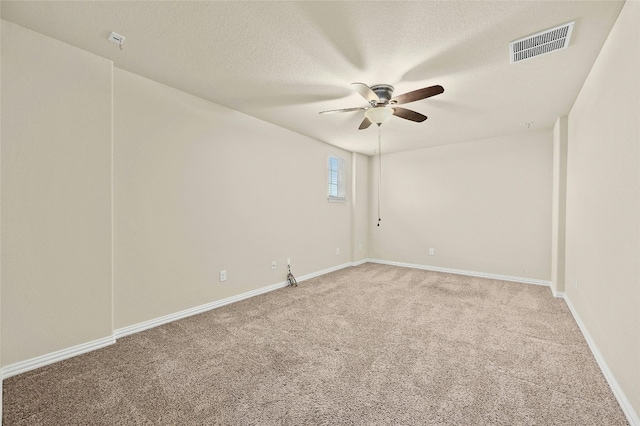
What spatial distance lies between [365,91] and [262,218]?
228cm

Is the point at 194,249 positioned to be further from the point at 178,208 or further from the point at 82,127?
the point at 82,127

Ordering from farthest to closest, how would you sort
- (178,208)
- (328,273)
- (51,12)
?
(328,273), (178,208), (51,12)

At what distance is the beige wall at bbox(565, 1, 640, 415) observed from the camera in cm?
162

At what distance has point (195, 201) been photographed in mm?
3254

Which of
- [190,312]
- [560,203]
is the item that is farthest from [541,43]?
[190,312]

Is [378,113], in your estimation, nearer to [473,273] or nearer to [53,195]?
[53,195]

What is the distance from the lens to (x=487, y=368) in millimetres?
2135

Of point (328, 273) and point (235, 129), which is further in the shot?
point (328, 273)

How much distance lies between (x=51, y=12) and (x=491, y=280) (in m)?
6.03

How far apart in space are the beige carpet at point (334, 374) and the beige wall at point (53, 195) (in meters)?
0.34

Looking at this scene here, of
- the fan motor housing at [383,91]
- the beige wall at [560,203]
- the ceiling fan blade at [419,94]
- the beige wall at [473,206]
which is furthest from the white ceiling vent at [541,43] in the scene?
the beige wall at [473,206]

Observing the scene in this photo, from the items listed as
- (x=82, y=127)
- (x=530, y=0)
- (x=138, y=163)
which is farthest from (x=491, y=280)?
(x=82, y=127)

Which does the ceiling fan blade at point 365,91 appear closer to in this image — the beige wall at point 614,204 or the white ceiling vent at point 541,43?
the white ceiling vent at point 541,43

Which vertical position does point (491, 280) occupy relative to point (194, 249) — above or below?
below
